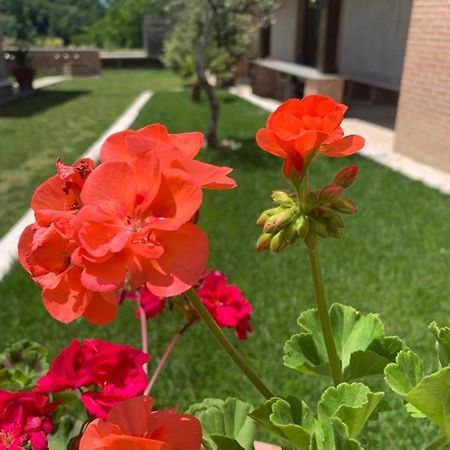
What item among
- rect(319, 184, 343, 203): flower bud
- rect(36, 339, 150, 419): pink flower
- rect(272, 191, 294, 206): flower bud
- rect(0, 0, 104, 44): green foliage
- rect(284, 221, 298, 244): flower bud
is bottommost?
rect(0, 0, 104, 44): green foliage

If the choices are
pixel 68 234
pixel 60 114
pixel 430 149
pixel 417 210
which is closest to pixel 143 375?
pixel 68 234

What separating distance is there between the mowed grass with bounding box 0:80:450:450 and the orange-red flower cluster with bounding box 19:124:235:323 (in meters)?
1.94

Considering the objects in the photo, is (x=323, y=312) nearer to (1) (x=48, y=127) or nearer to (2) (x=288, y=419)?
(2) (x=288, y=419)

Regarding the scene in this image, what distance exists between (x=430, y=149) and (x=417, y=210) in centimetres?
238

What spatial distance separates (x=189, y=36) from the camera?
14.9 metres

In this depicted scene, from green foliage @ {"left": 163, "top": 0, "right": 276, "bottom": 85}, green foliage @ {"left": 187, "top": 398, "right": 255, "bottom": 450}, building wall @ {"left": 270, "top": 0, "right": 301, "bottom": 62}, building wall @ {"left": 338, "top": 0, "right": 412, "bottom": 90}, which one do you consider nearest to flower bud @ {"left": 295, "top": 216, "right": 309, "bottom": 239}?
green foliage @ {"left": 187, "top": 398, "right": 255, "bottom": 450}

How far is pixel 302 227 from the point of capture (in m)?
0.94

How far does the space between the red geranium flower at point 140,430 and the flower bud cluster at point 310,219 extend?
1.10 feet

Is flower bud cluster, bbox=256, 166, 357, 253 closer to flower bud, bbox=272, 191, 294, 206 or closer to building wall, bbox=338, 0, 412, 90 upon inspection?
flower bud, bbox=272, 191, 294, 206

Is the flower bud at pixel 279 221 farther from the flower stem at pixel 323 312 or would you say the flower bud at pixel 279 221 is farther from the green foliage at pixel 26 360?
the green foliage at pixel 26 360

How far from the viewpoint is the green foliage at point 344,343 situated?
121cm

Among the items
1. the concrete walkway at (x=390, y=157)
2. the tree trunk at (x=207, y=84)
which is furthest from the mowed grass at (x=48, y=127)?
the concrete walkway at (x=390, y=157)

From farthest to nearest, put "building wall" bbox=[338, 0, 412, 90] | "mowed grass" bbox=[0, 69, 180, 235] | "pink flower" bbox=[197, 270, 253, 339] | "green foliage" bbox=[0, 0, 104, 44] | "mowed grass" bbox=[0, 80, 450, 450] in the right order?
"green foliage" bbox=[0, 0, 104, 44] → "building wall" bbox=[338, 0, 412, 90] → "mowed grass" bbox=[0, 69, 180, 235] → "mowed grass" bbox=[0, 80, 450, 450] → "pink flower" bbox=[197, 270, 253, 339]

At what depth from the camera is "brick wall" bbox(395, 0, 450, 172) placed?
7.32m
